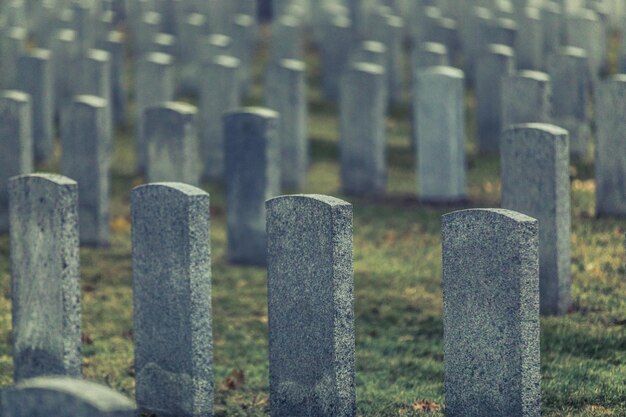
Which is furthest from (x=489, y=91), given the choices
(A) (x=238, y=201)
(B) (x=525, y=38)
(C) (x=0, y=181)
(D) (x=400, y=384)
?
(D) (x=400, y=384)

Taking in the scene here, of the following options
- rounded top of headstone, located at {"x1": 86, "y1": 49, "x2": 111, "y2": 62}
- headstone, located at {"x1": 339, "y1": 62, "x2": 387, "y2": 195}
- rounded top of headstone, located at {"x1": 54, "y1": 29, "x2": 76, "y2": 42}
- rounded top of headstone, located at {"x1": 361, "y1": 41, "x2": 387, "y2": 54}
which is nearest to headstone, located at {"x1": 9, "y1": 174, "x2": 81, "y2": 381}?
headstone, located at {"x1": 339, "y1": 62, "x2": 387, "y2": 195}

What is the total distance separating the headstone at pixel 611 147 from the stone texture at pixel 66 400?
6.79 meters

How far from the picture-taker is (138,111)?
47.6 feet

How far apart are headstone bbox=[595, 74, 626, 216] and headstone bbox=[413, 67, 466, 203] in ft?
5.34

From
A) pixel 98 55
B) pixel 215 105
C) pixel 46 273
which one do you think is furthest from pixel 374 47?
pixel 46 273

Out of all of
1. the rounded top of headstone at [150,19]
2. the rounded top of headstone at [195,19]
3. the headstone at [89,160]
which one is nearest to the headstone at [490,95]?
the headstone at [89,160]

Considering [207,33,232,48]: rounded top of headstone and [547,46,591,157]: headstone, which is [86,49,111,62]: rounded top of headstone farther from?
[547,46,591,157]: headstone

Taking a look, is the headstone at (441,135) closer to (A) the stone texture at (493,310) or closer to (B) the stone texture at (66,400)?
(A) the stone texture at (493,310)

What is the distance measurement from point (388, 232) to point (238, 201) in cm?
133

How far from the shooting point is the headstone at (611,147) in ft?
36.1

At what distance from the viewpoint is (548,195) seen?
9102mm

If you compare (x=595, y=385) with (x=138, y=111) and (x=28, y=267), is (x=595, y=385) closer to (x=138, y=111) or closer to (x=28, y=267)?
(x=28, y=267)

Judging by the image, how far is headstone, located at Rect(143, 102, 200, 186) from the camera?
11477 millimetres

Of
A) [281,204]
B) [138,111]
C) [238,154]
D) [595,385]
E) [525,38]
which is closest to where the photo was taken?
[281,204]
